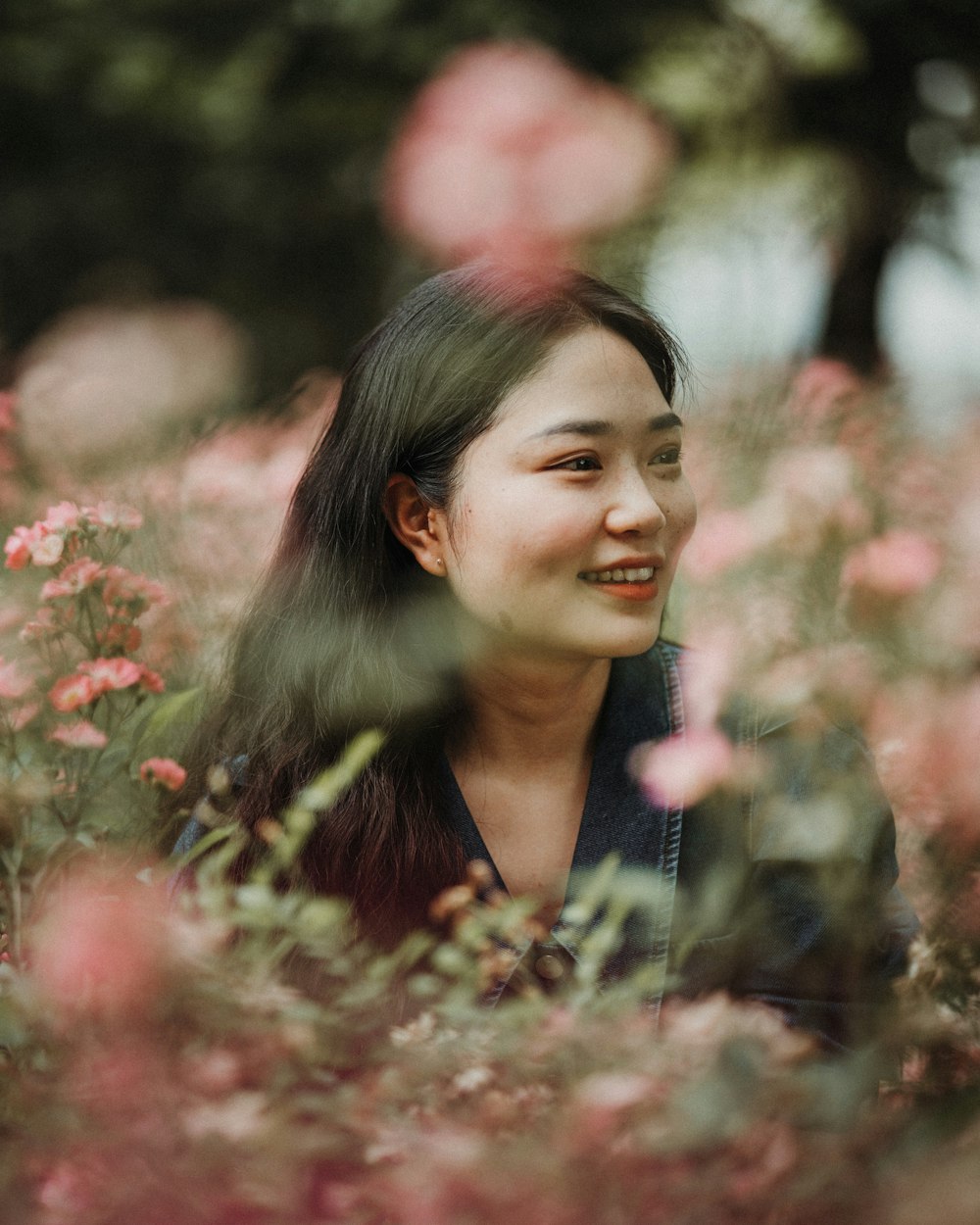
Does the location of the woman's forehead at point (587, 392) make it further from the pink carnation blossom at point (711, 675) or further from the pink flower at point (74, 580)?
the pink flower at point (74, 580)

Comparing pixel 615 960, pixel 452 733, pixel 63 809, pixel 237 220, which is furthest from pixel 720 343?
pixel 237 220

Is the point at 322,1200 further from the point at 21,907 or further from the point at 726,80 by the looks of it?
the point at 726,80

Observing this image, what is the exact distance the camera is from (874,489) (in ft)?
6.22

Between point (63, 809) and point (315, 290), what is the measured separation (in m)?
4.82

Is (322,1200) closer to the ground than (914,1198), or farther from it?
closer to the ground

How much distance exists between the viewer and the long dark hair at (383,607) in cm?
150

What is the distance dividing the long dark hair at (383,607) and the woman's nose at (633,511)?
20 centimetres

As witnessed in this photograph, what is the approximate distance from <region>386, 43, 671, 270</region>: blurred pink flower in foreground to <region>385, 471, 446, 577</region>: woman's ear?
425 mm

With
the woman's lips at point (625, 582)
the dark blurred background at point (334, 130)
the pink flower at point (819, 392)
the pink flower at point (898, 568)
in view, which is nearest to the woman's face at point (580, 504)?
the woman's lips at point (625, 582)

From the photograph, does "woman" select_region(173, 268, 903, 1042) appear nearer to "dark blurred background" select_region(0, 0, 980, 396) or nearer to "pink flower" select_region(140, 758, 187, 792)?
"pink flower" select_region(140, 758, 187, 792)

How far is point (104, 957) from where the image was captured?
1.00 meters

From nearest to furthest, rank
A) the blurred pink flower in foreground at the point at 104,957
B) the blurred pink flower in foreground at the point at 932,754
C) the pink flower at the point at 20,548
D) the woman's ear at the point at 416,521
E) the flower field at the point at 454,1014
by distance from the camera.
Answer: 1. the flower field at the point at 454,1014
2. the blurred pink flower in foreground at the point at 104,957
3. the blurred pink flower in foreground at the point at 932,754
4. the pink flower at the point at 20,548
5. the woman's ear at the point at 416,521

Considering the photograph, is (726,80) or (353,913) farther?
(726,80)

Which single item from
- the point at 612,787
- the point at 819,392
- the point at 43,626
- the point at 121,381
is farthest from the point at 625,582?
the point at 121,381
